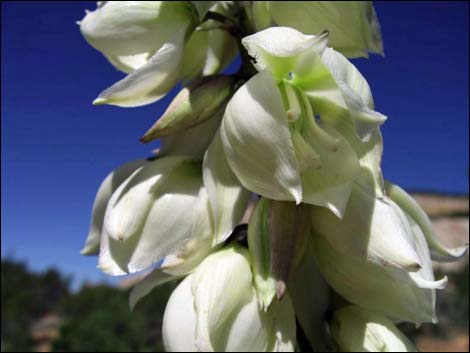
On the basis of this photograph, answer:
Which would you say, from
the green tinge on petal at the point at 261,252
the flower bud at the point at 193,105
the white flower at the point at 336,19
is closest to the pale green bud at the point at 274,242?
the green tinge on petal at the point at 261,252

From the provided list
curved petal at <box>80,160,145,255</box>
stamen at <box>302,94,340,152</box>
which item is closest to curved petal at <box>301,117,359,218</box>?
stamen at <box>302,94,340,152</box>

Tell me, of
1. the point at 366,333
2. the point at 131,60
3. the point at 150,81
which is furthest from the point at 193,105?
the point at 366,333

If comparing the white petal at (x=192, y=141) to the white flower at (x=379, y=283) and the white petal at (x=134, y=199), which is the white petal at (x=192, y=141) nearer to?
the white petal at (x=134, y=199)

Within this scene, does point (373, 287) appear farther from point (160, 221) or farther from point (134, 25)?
point (134, 25)

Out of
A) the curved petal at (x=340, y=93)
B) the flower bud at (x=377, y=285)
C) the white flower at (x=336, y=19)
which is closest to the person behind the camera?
the curved petal at (x=340, y=93)

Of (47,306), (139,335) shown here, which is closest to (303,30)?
(139,335)

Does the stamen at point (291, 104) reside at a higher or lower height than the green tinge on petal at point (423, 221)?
higher
